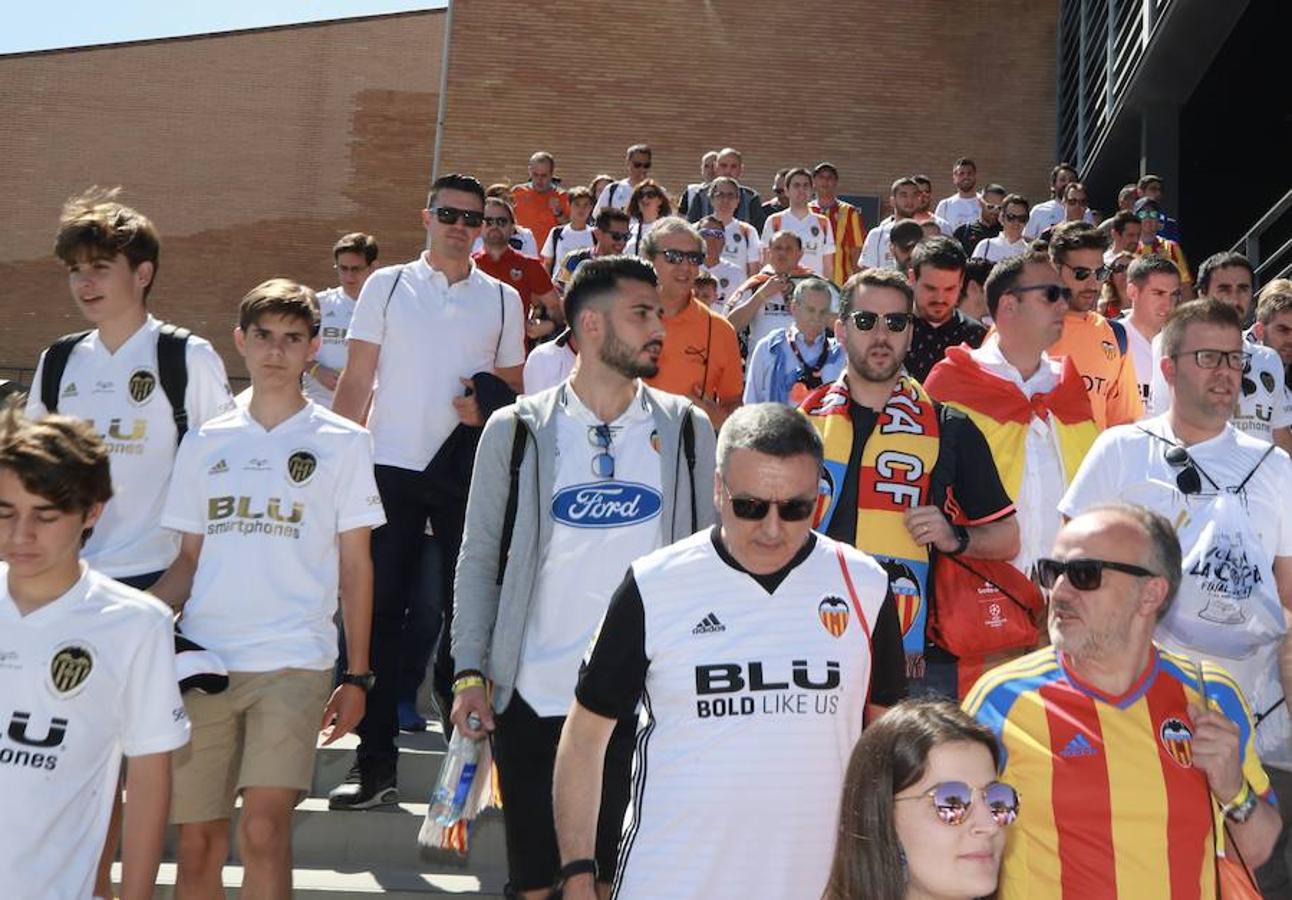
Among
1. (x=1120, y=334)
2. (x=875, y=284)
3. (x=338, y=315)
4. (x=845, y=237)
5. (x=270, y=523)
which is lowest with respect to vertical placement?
(x=270, y=523)

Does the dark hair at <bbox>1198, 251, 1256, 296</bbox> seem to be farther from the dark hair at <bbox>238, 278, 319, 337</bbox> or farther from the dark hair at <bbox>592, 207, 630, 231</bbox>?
the dark hair at <bbox>238, 278, 319, 337</bbox>

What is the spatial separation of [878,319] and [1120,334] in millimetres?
2759

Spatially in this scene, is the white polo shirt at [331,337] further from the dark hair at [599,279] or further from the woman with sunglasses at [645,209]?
the dark hair at [599,279]

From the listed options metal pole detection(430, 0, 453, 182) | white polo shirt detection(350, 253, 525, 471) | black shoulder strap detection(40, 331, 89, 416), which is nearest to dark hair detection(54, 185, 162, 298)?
black shoulder strap detection(40, 331, 89, 416)

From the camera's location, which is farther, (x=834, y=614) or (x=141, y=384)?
(x=141, y=384)

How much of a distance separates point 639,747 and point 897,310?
223cm

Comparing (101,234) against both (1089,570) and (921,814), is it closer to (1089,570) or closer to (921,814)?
(1089,570)

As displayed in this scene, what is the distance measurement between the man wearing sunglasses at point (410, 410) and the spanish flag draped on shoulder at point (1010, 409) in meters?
1.77

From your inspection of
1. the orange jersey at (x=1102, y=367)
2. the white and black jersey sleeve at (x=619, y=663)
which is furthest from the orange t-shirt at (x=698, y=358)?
the white and black jersey sleeve at (x=619, y=663)

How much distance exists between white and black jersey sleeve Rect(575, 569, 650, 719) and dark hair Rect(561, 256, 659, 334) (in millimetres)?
1481

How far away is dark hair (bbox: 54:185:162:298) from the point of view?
5.57 metres

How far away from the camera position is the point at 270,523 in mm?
5191

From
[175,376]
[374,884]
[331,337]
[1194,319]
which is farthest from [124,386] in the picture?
[331,337]

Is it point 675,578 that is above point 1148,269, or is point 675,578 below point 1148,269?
below
